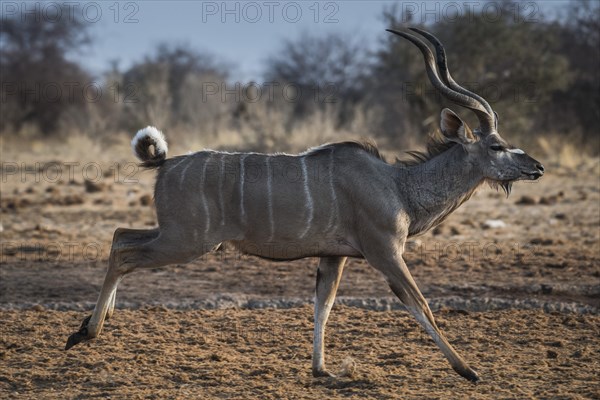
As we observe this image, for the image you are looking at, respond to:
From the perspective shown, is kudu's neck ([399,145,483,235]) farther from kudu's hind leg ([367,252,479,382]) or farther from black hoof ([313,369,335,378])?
black hoof ([313,369,335,378])

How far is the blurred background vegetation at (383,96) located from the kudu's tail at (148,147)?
10282 mm

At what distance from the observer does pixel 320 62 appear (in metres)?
35.8

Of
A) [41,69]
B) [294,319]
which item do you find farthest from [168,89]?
[294,319]

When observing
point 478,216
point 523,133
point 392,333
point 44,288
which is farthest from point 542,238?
point 523,133

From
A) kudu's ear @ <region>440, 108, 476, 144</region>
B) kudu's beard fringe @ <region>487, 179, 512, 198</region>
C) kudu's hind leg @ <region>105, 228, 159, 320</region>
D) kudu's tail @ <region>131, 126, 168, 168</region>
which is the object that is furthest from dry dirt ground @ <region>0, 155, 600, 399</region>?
kudu's ear @ <region>440, 108, 476, 144</region>

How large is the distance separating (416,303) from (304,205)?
82cm

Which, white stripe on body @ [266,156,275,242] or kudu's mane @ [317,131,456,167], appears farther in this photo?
kudu's mane @ [317,131,456,167]

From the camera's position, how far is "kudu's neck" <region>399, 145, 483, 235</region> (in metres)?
4.78

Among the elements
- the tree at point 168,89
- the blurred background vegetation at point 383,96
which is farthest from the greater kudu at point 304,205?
the tree at point 168,89

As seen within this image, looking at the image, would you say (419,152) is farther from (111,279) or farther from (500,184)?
(111,279)

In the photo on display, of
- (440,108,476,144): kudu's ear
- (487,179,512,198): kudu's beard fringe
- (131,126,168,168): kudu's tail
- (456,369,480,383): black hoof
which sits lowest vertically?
(456,369,480,383): black hoof

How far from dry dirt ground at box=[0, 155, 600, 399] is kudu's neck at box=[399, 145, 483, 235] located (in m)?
0.84

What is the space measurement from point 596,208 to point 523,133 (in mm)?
7139

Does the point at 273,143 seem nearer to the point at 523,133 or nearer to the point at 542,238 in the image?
the point at 523,133
